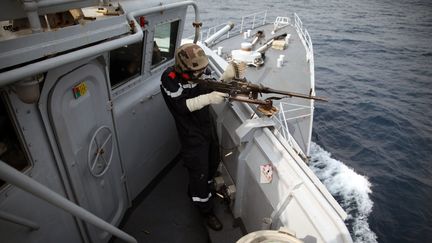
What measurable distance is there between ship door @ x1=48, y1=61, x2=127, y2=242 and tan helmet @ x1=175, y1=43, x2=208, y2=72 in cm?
84

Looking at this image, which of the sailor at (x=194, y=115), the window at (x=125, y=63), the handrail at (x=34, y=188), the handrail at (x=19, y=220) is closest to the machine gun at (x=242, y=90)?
A: the sailor at (x=194, y=115)

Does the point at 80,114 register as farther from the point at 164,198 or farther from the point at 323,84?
the point at 323,84

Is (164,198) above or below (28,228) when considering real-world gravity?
below

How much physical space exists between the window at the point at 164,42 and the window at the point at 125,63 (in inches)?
15.3

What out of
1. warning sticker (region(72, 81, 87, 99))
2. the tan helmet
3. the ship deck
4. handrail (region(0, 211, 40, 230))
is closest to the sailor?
the tan helmet

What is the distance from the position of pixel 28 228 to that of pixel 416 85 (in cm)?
1882

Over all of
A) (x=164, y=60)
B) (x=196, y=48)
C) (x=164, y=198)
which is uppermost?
(x=196, y=48)

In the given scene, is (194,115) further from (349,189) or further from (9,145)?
(349,189)

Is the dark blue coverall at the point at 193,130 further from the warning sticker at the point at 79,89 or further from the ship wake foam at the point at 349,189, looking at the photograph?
the ship wake foam at the point at 349,189

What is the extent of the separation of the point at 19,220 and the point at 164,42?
2986 mm

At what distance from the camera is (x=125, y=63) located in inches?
144

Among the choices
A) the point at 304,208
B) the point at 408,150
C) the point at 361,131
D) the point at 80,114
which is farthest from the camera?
the point at 361,131

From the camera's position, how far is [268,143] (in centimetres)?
326

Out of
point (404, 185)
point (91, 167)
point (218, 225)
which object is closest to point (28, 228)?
point (91, 167)
